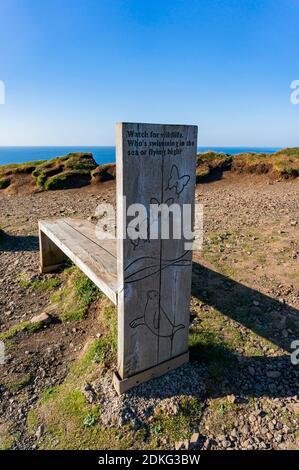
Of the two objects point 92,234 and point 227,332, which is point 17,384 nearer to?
point 92,234

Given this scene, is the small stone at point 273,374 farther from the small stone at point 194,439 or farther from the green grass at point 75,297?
the green grass at point 75,297

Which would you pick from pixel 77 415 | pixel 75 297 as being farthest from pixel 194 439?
pixel 75 297

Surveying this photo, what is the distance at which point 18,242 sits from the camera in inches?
263

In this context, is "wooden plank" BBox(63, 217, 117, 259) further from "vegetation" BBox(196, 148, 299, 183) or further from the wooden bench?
"vegetation" BBox(196, 148, 299, 183)

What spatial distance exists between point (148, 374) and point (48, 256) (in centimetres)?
323

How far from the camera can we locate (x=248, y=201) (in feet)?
31.4

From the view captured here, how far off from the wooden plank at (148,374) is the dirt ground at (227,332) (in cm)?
24

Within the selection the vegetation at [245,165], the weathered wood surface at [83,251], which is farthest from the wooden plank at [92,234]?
the vegetation at [245,165]

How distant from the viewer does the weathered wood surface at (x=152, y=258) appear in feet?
7.34

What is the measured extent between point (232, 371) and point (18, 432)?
74.9 inches

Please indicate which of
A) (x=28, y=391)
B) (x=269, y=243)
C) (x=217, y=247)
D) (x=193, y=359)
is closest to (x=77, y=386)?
(x=28, y=391)

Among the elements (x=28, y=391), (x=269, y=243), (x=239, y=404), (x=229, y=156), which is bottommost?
(x=28, y=391)
